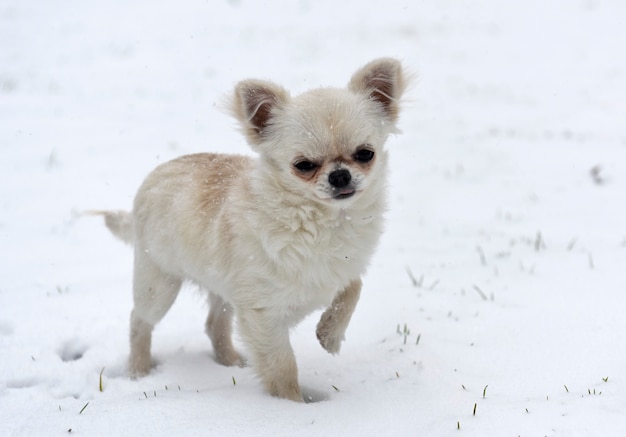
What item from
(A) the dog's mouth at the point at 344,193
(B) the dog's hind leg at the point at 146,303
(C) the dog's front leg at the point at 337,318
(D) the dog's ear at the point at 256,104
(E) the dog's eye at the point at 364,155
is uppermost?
(D) the dog's ear at the point at 256,104

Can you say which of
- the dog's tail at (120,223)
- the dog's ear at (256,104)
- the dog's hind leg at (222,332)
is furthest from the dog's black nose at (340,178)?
the dog's tail at (120,223)

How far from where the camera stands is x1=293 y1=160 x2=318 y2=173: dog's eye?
3035 millimetres

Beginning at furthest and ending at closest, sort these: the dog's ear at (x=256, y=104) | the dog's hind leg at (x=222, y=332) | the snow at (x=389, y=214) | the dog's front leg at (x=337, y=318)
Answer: the dog's hind leg at (x=222, y=332) → the dog's front leg at (x=337, y=318) → the dog's ear at (x=256, y=104) → the snow at (x=389, y=214)

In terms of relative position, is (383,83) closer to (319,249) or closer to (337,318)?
(319,249)

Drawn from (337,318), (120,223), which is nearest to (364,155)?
(337,318)

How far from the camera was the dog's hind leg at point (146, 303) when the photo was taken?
3.83 m

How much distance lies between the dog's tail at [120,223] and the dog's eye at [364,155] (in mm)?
1881

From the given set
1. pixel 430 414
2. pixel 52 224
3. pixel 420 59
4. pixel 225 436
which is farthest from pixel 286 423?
pixel 420 59

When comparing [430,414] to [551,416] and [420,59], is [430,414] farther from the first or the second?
[420,59]

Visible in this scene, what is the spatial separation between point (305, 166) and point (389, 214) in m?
3.71

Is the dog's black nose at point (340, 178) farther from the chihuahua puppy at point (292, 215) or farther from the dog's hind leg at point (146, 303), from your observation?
the dog's hind leg at point (146, 303)

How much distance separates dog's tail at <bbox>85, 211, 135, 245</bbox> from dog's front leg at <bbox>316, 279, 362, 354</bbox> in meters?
1.60

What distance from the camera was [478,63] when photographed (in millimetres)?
11727

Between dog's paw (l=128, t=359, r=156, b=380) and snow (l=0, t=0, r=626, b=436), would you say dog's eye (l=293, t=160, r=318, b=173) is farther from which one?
dog's paw (l=128, t=359, r=156, b=380)
